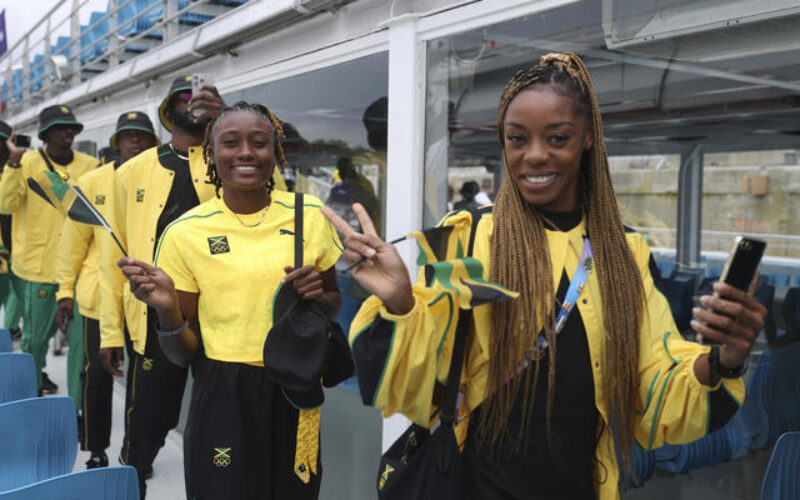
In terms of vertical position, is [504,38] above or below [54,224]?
above

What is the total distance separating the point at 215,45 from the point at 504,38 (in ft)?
7.89

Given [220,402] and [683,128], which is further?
[683,128]

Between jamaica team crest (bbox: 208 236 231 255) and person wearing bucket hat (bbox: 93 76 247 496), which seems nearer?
jamaica team crest (bbox: 208 236 231 255)

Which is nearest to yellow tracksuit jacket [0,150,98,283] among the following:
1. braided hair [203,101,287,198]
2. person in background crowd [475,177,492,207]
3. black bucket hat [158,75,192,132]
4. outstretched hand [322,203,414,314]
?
black bucket hat [158,75,192,132]

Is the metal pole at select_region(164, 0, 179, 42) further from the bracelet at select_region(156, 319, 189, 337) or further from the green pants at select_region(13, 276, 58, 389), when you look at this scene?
the bracelet at select_region(156, 319, 189, 337)

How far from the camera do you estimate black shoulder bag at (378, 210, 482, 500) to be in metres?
1.42

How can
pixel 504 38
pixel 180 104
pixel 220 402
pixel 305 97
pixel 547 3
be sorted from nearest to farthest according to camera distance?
pixel 220 402 → pixel 547 3 → pixel 504 38 → pixel 180 104 → pixel 305 97

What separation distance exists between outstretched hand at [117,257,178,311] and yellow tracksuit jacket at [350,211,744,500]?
3.11 ft

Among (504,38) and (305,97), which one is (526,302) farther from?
(305,97)

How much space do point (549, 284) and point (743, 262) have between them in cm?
39

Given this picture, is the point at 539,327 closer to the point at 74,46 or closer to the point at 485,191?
the point at 74,46

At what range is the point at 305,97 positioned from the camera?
4.34 meters

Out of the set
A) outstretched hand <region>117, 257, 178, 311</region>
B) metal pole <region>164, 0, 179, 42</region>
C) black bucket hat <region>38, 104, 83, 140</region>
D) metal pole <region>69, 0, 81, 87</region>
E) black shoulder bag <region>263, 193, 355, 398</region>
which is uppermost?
metal pole <region>69, 0, 81, 87</region>

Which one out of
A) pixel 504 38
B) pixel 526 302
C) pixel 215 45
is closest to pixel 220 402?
pixel 526 302
